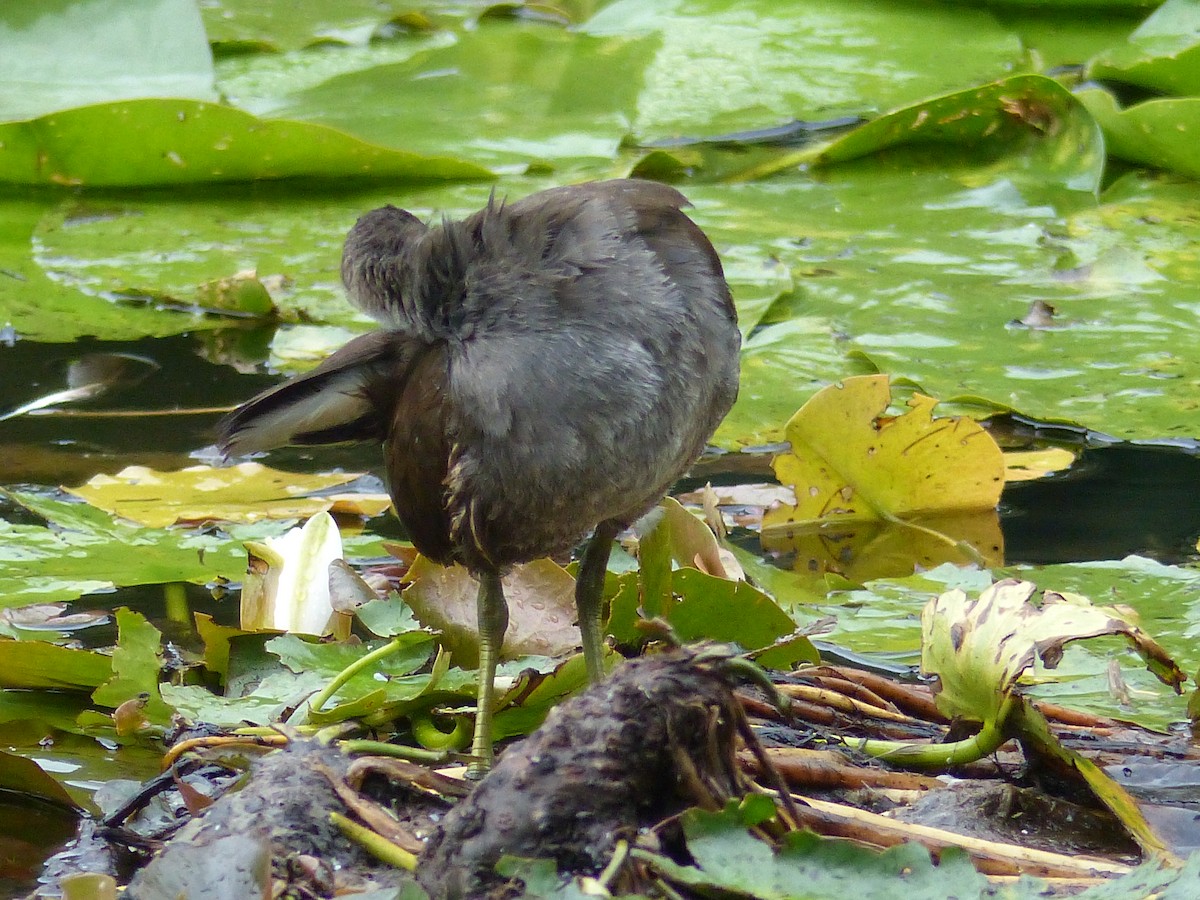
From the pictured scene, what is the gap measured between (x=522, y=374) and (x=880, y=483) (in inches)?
47.4

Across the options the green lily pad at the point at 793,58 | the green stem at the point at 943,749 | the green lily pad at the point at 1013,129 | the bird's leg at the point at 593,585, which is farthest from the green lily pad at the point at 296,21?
the green stem at the point at 943,749

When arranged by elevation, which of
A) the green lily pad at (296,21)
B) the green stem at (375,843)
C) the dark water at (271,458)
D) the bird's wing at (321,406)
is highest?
the bird's wing at (321,406)

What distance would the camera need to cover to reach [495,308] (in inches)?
77.1

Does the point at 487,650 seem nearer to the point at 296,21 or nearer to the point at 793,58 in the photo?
the point at 793,58

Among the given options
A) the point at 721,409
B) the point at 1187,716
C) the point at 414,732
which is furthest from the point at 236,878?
the point at 1187,716

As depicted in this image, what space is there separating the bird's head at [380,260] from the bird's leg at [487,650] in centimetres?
40

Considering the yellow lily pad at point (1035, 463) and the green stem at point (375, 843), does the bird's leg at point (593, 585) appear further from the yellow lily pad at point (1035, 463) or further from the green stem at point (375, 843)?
the yellow lily pad at point (1035, 463)

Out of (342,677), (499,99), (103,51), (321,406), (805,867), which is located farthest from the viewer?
(499,99)

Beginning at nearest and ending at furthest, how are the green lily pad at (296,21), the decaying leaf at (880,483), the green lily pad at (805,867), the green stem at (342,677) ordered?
the green lily pad at (805,867) < the green stem at (342,677) < the decaying leaf at (880,483) < the green lily pad at (296,21)

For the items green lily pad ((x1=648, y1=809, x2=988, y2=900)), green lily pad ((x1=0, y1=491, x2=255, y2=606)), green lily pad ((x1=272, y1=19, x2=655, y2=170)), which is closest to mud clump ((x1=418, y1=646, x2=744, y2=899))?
green lily pad ((x1=648, y1=809, x2=988, y2=900))

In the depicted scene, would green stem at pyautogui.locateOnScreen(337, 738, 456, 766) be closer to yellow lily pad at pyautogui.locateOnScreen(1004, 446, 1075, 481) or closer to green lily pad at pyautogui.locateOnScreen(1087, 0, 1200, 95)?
yellow lily pad at pyautogui.locateOnScreen(1004, 446, 1075, 481)

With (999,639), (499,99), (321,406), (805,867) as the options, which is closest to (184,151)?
(499,99)

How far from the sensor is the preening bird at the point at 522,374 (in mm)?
1901

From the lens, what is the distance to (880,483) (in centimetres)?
291
